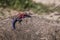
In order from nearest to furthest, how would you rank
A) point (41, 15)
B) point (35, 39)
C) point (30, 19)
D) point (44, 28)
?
1. point (35, 39)
2. point (44, 28)
3. point (30, 19)
4. point (41, 15)

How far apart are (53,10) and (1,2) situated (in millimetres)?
1299

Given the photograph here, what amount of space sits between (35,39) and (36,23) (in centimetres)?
61

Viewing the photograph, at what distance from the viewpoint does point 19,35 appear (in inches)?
196

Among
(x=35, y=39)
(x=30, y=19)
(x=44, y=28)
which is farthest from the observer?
(x=30, y=19)

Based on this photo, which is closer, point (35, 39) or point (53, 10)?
point (35, 39)

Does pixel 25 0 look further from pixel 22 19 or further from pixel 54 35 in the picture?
pixel 54 35

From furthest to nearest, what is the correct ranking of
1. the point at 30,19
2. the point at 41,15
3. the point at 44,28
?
the point at 41,15
the point at 30,19
the point at 44,28

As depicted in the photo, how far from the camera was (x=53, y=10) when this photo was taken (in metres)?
6.35

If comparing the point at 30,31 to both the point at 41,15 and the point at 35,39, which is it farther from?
the point at 41,15

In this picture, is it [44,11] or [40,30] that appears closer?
[40,30]

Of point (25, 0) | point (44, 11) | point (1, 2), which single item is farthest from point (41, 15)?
point (1, 2)

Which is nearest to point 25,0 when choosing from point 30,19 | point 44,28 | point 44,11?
point 44,11

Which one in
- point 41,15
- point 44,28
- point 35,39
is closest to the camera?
point 35,39

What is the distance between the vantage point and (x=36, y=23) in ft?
17.9
